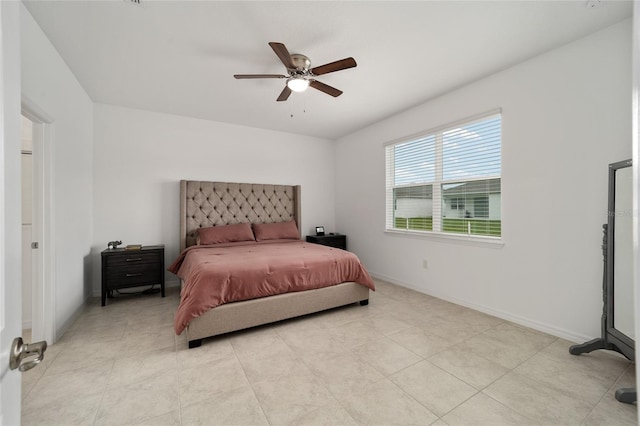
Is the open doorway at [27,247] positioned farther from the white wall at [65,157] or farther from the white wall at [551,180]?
the white wall at [551,180]

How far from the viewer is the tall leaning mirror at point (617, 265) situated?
74.0 inches

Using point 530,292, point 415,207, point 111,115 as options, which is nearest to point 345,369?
point 530,292

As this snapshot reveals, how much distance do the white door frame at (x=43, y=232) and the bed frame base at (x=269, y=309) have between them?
1.30 metres

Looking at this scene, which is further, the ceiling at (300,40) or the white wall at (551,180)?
the white wall at (551,180)

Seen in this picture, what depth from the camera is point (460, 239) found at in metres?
3.18

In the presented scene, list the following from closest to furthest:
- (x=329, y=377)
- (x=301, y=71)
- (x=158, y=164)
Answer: (x=329, y=377), (x=301, y=71), (x=158, y=164)

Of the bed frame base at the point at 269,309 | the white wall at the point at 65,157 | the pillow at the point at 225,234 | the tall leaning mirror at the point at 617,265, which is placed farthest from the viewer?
the pillow at the point at 225,234

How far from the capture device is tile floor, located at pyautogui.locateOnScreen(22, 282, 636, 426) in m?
1.51

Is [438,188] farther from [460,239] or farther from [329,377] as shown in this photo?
[329,377]

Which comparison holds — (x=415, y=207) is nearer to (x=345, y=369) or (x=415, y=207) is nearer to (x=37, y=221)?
(x=345, y=369)

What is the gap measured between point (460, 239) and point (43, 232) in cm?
420

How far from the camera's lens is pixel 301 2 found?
187cm

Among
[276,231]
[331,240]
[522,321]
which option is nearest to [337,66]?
[276,231]

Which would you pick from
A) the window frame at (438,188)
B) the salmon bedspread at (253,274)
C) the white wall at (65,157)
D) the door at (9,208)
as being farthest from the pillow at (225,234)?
the door at (9,208)
